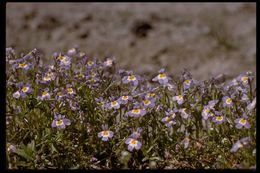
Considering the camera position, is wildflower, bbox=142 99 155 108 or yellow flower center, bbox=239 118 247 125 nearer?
yellow flower center, bbox=239 118 247 125

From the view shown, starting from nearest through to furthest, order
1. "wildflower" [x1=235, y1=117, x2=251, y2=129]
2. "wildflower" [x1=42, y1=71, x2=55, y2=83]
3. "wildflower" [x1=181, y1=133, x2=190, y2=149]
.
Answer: "wildflower" [x1=235, y1=117, x2=251, y2=129], "wildflower" [x1=181, y1=133, x2=190, y2=149], "wildflower" [x1=42, y1=71, x2=55, y2=83]

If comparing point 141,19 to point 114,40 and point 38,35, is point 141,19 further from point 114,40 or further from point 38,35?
point 38,35

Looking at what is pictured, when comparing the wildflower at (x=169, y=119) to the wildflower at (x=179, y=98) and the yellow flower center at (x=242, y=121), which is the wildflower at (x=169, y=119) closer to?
the wildflower at (x=179, y=98)

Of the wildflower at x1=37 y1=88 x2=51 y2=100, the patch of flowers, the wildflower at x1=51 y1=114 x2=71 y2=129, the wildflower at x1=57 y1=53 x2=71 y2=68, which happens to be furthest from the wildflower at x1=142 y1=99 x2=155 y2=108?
the wildflower at x1=57 y1=53 x2=71 y2=68

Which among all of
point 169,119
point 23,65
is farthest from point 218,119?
point 23,65

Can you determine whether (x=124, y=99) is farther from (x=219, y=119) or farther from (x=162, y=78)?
(x=219, y=119)

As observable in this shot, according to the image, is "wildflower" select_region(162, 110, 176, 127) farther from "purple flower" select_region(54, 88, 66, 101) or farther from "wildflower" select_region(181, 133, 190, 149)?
"purple flower" select_region(54, 88, 66, 101)

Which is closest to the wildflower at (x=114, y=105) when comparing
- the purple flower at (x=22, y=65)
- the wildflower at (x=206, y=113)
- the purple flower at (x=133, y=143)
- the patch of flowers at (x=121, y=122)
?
the patch of flowers at (x=121, y=122)

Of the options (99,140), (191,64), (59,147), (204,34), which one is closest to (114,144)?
(99,140)
